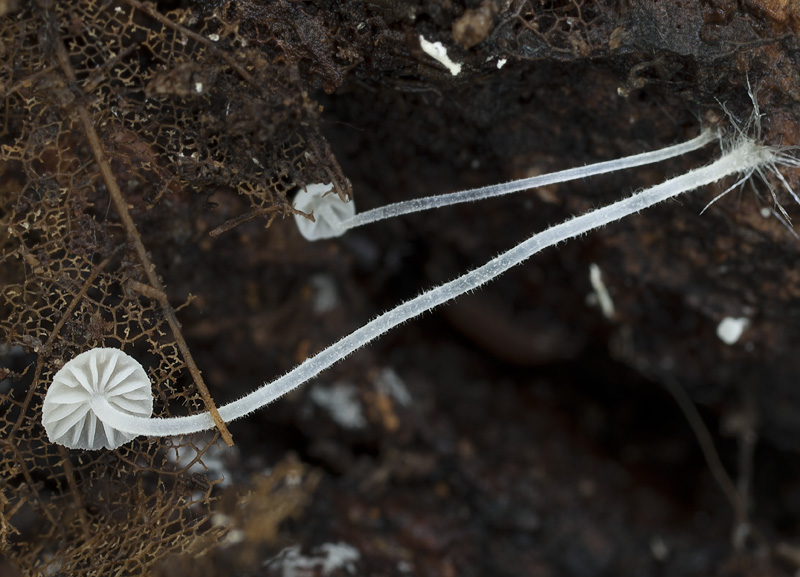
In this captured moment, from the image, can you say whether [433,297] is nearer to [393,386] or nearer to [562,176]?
[562,176]

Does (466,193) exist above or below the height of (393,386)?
above

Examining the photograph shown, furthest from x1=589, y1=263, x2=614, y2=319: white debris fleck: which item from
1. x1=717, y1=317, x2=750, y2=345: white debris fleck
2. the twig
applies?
the twig

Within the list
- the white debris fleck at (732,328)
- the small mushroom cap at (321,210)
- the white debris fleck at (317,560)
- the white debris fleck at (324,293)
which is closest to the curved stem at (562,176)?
the small mushroom cap at (321,210)

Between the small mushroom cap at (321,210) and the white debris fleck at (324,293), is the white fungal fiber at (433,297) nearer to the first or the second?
the small mushroom cap at (321,210)

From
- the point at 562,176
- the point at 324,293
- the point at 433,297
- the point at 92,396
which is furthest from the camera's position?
the point at 324,293

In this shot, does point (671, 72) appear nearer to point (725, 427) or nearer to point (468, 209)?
point (468, 209)

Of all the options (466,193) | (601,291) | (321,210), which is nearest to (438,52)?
(466,193)
